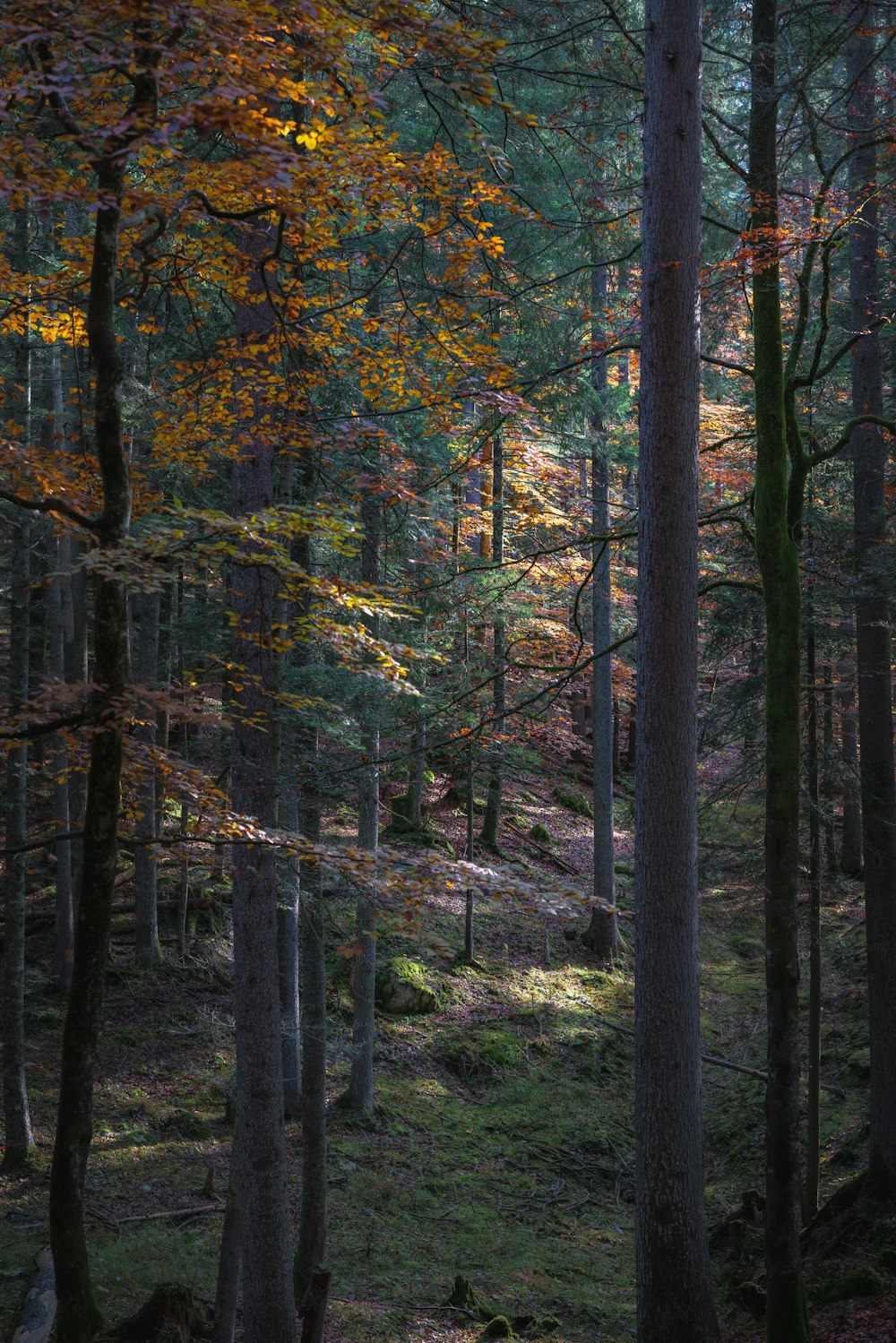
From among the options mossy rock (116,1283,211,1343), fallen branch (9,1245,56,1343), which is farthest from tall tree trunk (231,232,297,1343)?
fallen branch (9,1245,56,1343)

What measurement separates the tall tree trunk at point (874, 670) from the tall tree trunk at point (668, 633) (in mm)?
4194

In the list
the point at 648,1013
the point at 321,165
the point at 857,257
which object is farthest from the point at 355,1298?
the point at 857,257

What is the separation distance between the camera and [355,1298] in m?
9.76

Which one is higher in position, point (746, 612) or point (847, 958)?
point (746, 612)

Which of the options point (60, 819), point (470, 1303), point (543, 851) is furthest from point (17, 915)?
point (543, 851)

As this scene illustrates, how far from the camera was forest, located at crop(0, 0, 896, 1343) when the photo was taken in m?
5.56

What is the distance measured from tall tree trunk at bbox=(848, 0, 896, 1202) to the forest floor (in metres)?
1.48

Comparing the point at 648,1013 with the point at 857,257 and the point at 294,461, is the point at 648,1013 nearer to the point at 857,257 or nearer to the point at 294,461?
the point at 294,461

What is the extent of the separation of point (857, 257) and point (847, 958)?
861 cm

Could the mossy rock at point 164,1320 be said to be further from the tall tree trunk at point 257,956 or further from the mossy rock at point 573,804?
the mossy rock at point 573,804

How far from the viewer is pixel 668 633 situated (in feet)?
20.3

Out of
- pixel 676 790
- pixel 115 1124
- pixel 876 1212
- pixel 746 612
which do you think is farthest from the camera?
pixel 115 1124

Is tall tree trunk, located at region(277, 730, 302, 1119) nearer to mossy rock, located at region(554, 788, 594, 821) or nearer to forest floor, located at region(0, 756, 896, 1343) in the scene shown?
forest floor, located at region(0, 756, 896, 1343)

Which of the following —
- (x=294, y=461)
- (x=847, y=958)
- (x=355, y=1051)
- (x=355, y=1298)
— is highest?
(x=294, y=461)
